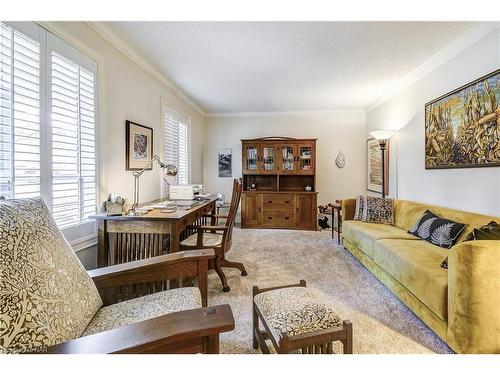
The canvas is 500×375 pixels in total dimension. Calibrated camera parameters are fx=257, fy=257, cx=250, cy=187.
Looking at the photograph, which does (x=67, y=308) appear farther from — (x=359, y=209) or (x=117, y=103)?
(x=359, y=209)

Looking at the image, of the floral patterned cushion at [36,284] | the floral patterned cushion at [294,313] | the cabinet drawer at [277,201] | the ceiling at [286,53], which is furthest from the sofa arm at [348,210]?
the floral patterned cushion at [36,284]

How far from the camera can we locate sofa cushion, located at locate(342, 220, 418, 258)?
2.74 metres

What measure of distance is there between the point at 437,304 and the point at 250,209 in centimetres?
378

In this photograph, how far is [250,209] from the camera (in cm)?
521

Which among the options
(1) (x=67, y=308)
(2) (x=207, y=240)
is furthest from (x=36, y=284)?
(2) (x=207, y=240)

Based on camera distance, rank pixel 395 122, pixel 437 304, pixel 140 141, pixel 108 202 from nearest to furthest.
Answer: pixel 437 304 < pixel 108 202 < pixel 140 141 < pixel 395 122

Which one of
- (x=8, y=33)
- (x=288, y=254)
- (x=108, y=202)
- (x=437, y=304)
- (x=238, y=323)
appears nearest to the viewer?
(x=8, y=33)

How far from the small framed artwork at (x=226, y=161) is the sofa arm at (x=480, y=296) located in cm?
464

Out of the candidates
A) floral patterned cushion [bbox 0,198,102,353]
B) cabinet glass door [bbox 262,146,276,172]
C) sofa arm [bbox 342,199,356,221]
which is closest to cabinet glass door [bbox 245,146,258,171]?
cabinet glass door [bbox 262,146,276,172]

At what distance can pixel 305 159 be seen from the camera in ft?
17.1

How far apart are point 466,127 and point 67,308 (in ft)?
10.8

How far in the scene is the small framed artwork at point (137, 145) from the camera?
2707 mm
